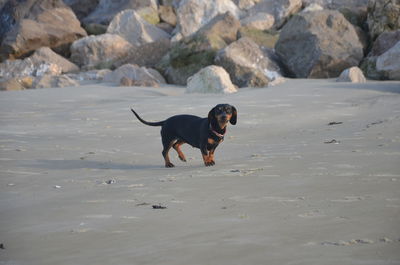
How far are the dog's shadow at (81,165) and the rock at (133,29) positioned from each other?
15406 mm

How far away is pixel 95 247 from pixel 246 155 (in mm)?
3409

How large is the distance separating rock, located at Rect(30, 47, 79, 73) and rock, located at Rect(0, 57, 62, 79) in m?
0.14

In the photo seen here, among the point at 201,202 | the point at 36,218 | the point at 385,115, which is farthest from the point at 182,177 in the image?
the point at 385,115

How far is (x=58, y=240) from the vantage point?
3596 millimetres

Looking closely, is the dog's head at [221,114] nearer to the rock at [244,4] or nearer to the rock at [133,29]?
the rock at [133,29]

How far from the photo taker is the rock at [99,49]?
20.5m

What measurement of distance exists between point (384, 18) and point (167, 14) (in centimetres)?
1137

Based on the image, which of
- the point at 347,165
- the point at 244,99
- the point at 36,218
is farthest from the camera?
the point at 244,99

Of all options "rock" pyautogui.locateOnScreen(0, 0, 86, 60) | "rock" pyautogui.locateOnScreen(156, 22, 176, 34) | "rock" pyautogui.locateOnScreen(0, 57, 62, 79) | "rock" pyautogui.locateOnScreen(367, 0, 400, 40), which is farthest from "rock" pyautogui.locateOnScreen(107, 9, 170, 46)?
"rock" pyautogui.locateOnScreen(367, 0, 400, 40)

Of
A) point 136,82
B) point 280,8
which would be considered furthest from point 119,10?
point 136,82

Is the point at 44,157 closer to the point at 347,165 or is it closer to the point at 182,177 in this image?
the point at 182,177

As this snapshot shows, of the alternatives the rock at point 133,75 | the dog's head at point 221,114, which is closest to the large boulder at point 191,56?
the rock at point 133,75

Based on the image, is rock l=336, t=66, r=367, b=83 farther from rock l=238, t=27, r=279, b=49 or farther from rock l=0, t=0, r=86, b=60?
rock l=0, t=0, r=86, b=60

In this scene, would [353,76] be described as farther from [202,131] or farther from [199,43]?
[202,131]
